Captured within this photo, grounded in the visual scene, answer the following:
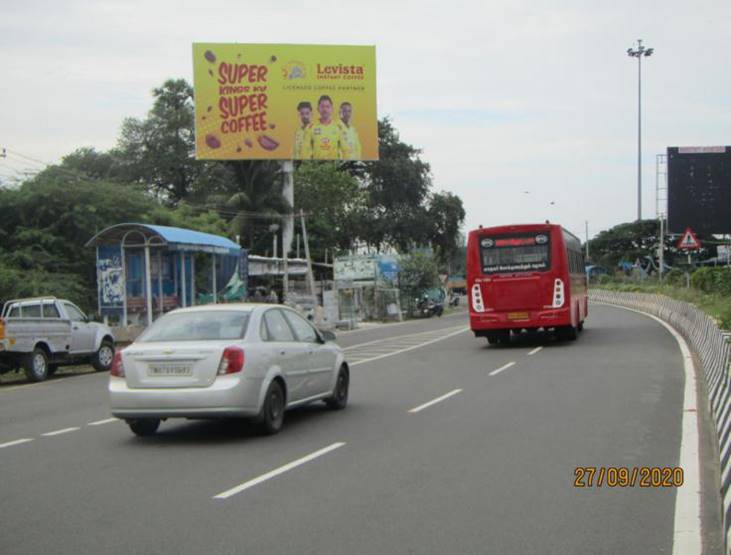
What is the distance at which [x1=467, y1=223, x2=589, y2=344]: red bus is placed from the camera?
77.7ft

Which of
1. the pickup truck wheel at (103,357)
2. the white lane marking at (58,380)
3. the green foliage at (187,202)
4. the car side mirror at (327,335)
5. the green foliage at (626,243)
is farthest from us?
the green foliage at (626,243)

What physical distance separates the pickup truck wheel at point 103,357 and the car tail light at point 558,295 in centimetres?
1115

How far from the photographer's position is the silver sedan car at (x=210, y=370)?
9.91 meters

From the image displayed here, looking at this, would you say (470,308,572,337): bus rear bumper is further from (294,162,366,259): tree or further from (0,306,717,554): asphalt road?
(294,162,366,259): tree

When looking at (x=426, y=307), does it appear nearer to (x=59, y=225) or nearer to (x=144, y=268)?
(x=59, y=225)

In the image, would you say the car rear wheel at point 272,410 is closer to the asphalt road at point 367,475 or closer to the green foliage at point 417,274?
the asphalt road at point 367,475

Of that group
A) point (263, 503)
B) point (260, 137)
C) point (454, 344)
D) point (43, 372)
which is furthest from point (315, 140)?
point (263, 503)

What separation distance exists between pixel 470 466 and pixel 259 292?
38.1 meters

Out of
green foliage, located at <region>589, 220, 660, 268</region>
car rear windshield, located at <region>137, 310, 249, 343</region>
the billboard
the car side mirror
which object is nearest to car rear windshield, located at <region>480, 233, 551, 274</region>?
the car side mirror

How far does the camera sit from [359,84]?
47.8 m

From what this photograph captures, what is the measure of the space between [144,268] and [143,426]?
20084mm

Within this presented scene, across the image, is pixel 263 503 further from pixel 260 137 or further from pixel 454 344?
pixel 260 137

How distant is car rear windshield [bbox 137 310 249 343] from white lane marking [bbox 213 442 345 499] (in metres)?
1.68

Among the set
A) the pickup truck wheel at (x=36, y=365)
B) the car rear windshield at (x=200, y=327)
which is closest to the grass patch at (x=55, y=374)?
the pickup truck wheel at (x=36, y=365)
